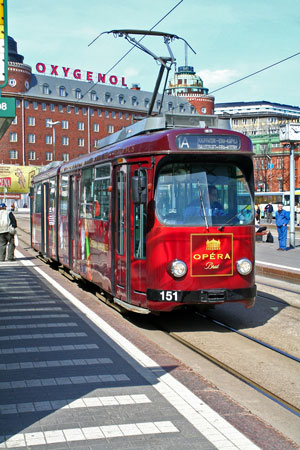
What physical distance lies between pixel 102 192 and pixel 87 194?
1440 millimetres

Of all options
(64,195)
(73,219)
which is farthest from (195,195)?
(64,195)

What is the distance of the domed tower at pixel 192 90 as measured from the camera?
11856 cm

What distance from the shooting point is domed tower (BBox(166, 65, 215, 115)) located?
119 m

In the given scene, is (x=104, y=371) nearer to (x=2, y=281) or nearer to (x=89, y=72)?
(x=2, y=281)

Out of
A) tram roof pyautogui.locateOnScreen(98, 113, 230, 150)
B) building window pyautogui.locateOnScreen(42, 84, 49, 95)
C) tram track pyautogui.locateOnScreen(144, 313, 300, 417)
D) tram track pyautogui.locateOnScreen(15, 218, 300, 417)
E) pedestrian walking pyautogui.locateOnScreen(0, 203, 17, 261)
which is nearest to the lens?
tram track pyautogui.locateOnScreen(144, 313, 300, 417)

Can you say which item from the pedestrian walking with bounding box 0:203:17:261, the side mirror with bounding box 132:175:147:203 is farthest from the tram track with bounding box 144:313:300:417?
the pedestrian walking with bounding box 0:203:17:261

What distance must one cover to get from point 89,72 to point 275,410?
345ft

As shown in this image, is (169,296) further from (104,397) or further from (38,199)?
(38,199)

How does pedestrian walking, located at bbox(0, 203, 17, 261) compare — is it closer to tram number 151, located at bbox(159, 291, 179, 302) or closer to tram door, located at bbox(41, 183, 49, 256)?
tram door, located at bbox(41, 183, 49, 256)

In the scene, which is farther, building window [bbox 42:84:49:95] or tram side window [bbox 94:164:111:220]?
building window [bbox 42:84:49:95]

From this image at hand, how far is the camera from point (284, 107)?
153750mm

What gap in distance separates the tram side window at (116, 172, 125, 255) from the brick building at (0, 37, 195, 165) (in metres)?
85.3

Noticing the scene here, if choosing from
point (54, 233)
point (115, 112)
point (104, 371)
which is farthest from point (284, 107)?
point (104, 371)

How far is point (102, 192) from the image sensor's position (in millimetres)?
11289
